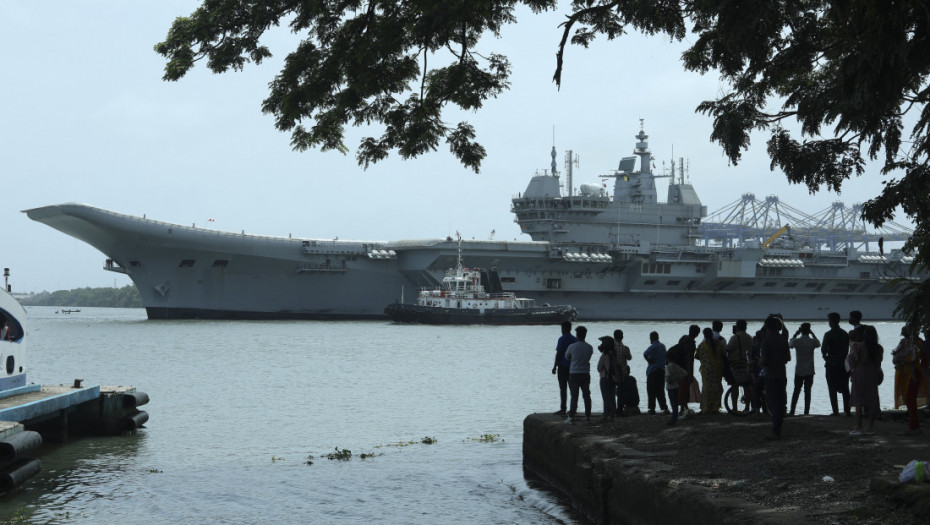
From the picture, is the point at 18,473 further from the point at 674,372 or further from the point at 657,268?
the point at 657,268

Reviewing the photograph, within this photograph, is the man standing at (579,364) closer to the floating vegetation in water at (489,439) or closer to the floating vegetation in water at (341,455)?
the floating vegetation in water at (341,455)

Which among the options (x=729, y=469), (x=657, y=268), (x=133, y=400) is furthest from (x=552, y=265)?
(x=729, y=469)

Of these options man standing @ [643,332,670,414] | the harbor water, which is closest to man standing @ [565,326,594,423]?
man standing @ [643,332,670,414]

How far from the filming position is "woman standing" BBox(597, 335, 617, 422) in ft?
36.9

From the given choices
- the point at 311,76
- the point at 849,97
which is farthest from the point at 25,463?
the point at 849,97

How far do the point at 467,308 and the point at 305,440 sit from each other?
3781 cm

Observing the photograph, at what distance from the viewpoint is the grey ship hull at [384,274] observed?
50969 mm

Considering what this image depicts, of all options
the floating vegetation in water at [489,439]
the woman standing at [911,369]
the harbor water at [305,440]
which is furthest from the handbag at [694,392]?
the floating vegetation in water at [489,439]

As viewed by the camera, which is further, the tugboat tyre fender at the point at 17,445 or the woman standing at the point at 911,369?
the tugboat tyre fender at the point at 17,445

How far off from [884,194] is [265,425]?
1143 cm

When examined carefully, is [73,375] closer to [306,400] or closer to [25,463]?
[306,400]

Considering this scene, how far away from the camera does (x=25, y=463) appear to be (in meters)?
11.5

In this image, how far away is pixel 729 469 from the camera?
8.36 meters

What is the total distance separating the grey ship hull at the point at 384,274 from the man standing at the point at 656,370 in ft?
133
